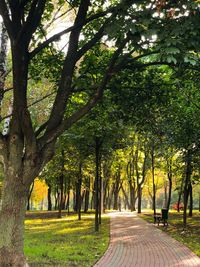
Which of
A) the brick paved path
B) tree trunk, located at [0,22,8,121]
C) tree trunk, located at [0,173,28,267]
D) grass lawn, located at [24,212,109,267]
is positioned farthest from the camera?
the brick paved path

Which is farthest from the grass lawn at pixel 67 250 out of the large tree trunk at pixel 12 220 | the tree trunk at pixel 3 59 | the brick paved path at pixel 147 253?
the tree trunk at pixel 3 59

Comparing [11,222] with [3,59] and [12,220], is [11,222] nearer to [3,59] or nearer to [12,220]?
[12,220]

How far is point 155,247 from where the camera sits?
609 inches

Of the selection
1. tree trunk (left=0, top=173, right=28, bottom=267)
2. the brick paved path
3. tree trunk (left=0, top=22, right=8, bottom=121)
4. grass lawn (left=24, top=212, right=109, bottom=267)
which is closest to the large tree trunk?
tree trunk (left=0, top=173, right=28, bottom=267)

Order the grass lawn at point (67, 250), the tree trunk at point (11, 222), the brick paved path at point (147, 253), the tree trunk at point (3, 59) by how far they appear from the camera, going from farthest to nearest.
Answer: the brick paved path at point (147, 253), the grass lawn at point (67, 250), the tree trunk at point (3, 59), the tree trunk at point (11, 222)

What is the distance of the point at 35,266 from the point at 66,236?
8365 mm

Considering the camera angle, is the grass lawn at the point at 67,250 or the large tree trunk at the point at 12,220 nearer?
the large tree trunk at the point at 12,220

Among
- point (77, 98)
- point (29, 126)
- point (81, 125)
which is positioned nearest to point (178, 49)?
point (29, 126)

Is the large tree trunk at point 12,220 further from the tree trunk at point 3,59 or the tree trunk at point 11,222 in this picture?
the tree trunk at point 3,59

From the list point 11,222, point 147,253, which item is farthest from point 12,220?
point 147,253

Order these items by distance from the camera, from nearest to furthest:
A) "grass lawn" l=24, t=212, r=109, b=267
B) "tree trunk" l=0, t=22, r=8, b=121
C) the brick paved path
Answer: "tree trunk" l=0, t=22, r=8, b=121, "grass lawn" l=24, t=212, r=109, b=267, the brick paved path

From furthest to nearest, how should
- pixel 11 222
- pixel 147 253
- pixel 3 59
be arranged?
pixel 147 253, pixel 3 59, pixel 11 222

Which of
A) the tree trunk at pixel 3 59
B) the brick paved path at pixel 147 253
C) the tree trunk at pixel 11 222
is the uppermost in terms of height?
the tree trunk at pixel 3 59

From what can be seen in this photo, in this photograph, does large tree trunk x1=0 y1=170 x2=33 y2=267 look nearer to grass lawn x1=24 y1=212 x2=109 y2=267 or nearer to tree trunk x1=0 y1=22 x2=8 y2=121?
tree trunk x1=0 y1=22 x2=8 y2=121
